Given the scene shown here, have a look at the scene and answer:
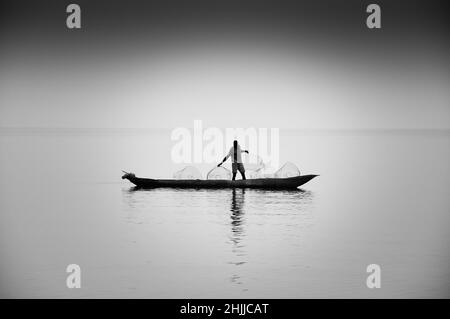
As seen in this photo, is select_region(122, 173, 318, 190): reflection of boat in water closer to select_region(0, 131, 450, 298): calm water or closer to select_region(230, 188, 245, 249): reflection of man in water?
select_region(230, 188, 245, 249): reflection of man in water

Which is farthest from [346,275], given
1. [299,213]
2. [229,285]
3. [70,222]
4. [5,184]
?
[5,184]

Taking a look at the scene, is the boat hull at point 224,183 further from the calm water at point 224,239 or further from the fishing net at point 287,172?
the fishing net at point 287,172

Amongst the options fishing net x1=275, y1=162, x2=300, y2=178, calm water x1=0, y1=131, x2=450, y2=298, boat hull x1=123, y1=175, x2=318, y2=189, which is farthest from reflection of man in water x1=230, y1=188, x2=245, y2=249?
fishing net x1=275, y1=162, x2=300, y2=178

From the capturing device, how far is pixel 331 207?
1270cm

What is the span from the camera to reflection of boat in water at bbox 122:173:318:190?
15008mm

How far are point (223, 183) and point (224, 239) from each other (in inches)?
234

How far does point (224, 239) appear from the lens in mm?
9336

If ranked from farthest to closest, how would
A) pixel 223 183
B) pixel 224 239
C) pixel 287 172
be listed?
pixel 287 172, pixel 223 183, pixel 224 239

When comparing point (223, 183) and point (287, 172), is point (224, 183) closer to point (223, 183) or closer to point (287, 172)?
point (223, 183)

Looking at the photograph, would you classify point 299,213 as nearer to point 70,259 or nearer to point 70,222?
point 70,222

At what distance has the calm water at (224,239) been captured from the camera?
7215 mm

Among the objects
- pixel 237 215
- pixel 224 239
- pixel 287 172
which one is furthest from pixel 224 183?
pixel 224 239

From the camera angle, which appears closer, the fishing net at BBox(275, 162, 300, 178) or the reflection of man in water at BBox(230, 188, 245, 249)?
the reflection of man in water at BBox(230, 188, 245, 249)

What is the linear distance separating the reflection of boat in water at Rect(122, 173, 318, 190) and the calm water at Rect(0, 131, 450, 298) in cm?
30
